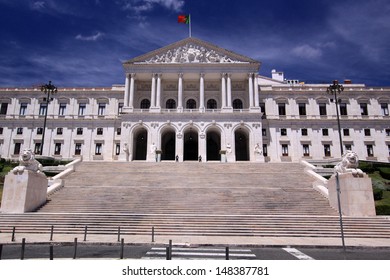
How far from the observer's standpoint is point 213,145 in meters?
58.5

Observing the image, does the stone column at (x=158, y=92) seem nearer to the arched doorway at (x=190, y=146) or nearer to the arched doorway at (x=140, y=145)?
the arched doorway at (x=140, y=145)

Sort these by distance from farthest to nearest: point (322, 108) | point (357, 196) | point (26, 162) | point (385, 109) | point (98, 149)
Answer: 1. point (322, 108)
2. point (385, 109)
3. point (98, 149)
4. point (26, 162)
5. point (357, 196)

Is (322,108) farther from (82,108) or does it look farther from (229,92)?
(82,108)

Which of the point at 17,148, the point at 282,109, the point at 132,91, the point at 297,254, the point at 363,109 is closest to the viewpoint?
the point at 297,254

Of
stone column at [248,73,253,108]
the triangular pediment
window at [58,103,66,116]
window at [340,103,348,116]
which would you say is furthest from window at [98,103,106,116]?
window at [340,103,348,116]

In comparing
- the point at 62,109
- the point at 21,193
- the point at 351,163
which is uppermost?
the point at 62,109

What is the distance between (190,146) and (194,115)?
7491mm

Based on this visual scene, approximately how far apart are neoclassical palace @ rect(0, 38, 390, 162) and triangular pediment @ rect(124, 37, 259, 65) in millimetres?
178

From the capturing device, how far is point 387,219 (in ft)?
62.6

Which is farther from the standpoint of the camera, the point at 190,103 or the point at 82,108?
the point at 82,108

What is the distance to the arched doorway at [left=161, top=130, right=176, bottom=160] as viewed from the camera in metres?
57.3

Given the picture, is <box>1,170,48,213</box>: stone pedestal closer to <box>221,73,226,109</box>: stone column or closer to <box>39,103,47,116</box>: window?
<box>221,73,226,109</box>: stone column

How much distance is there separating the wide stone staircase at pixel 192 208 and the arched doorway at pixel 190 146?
2270 cm

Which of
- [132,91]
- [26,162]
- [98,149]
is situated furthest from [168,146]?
[26,162]
